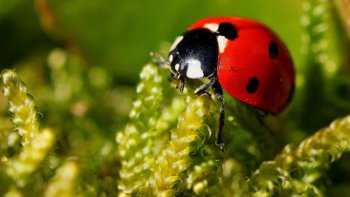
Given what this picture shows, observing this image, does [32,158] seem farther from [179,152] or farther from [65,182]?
[179,152]

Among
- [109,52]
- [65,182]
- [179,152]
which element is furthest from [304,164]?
[109,52]

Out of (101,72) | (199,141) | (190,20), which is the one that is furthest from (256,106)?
(101,72)

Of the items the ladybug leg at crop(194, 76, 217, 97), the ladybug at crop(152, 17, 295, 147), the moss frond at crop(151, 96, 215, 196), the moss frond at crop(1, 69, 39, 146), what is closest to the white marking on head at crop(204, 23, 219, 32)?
the ladybug at crop(152, 17, 295, 147)

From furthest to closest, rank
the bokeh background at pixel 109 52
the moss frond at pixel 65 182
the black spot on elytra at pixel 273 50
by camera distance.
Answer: the bokeh background at pixel 109 52 → the black spot on elytra at pixel 273 50 → the moss frond at pixel 65 182

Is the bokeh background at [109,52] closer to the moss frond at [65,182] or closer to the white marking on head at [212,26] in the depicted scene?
the white marking on head at [212,26]

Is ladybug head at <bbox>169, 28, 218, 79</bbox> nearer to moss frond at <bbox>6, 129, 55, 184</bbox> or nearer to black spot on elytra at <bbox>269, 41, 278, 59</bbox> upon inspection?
black spot on elytra at <bbox>269, 41, 278, 59</bbox>

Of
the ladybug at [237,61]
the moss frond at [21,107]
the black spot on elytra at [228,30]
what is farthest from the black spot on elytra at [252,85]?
the moss frond at [21,107]

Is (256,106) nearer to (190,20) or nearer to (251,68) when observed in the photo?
(251,68)

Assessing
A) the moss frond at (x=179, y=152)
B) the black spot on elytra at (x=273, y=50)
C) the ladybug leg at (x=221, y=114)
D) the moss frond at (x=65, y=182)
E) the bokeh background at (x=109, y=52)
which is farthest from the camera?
the bokeh background at (x=109, y=52)
